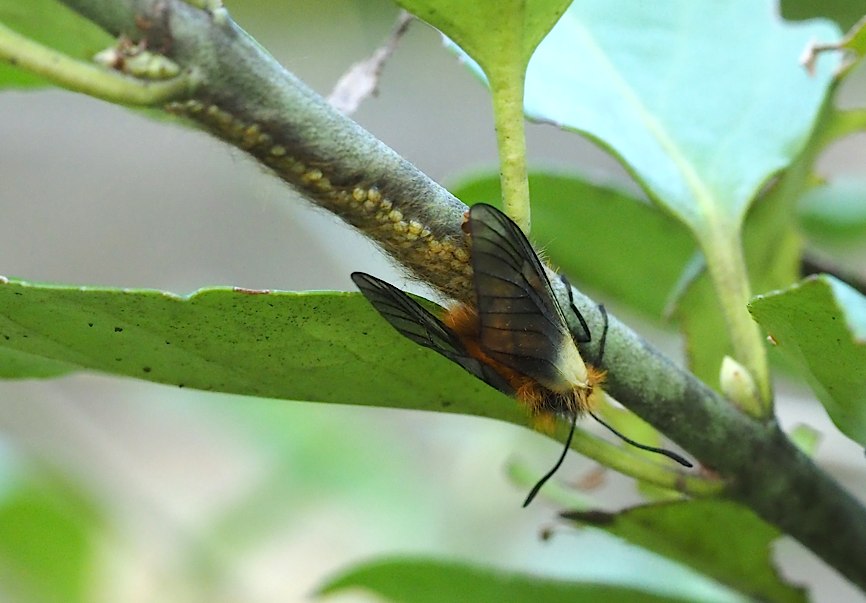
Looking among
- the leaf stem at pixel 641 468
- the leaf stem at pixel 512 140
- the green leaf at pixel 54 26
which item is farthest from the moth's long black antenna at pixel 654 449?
the green leaf at pixel 54 26

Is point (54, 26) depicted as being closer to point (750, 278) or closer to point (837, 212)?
point (750, 278)

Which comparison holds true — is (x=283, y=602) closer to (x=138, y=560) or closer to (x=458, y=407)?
(x=138, y=560)

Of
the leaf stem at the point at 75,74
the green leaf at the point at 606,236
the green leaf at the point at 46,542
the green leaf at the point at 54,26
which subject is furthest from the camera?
the green leaf at the point at 46,542

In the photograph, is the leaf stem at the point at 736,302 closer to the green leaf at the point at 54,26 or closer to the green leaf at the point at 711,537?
the green leaf at the point at 711,537

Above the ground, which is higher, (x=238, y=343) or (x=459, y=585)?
(x=238, y=343)

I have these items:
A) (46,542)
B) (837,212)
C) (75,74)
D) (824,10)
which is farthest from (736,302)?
(46,542)

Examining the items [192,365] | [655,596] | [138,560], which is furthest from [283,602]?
[192,365]

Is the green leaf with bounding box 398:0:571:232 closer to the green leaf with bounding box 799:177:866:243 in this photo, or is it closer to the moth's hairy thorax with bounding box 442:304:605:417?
the moth's hairy thorax with bounding box 442:304:605:417
